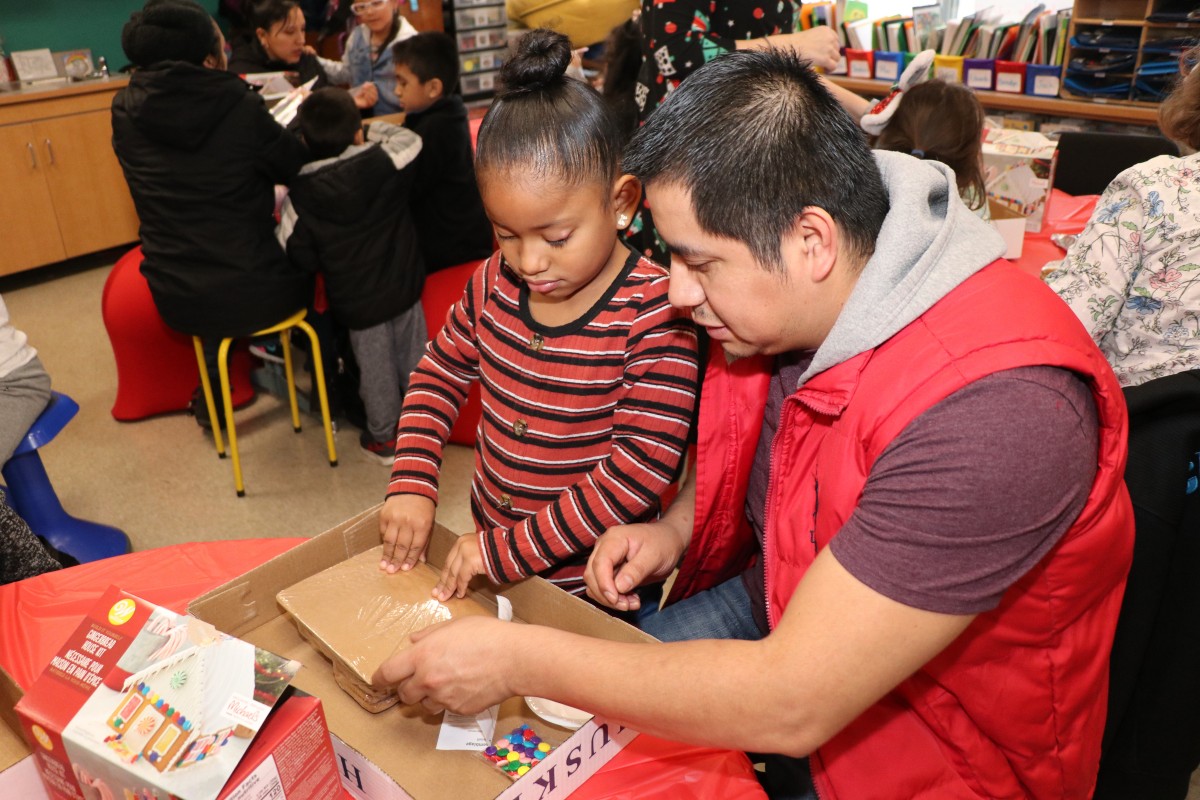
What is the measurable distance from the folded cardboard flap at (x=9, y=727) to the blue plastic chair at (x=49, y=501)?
132cm

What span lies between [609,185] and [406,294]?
1810 mm

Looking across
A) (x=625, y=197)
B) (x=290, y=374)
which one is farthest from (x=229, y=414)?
(x=625, y=197)

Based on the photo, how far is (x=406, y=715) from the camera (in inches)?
41.7

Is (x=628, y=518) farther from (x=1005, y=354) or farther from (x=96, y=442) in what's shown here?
(x=96, y=442)

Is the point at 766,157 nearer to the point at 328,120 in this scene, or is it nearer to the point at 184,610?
the point at 184,610

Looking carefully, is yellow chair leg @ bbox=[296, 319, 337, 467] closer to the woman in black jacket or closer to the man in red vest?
the woman in black jacket

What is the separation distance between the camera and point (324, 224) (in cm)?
280

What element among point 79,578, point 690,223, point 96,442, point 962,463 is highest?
point 690,223

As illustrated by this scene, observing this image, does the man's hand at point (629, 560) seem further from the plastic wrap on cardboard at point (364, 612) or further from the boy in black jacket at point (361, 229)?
the boy in black jacket at point (361, 229)

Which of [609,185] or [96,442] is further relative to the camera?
[96,442]

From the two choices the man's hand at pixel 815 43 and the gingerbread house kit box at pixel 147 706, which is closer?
the gingerbread house kit box at pixel 147 706

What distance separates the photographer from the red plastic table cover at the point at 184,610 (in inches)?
38.4

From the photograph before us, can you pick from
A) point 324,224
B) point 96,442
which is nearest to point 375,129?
point 324,224

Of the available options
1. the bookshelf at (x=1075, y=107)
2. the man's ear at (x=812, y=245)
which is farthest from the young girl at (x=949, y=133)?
the bookshelf at (x=1075, y=107)
